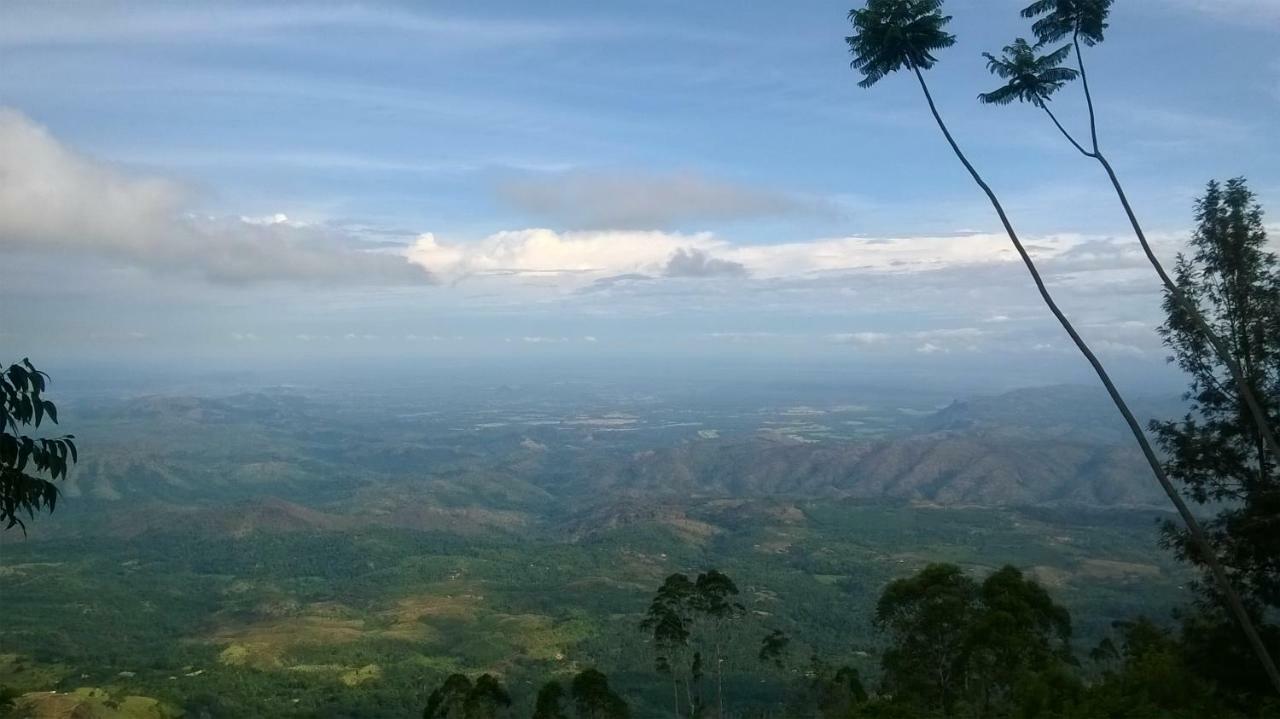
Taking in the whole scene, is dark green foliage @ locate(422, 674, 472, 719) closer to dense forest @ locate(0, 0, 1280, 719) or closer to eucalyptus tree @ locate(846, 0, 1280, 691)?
dense forest @ locate(0, 0, 1280, 719)

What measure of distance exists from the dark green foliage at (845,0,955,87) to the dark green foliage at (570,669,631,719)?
22.1 metres

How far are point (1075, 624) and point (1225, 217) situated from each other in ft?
209

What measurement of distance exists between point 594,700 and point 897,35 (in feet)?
75.8

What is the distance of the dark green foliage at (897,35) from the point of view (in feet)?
50.4

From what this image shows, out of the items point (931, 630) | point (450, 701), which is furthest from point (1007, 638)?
point (450, 701)

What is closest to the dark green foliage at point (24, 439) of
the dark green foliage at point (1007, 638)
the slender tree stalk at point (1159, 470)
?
the slender tree stalk at point (1159, 470)

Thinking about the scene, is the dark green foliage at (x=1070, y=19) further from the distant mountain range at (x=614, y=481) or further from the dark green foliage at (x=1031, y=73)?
the distant mountain range at (x=614, y=481)

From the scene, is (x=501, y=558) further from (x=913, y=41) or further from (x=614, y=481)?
(x=913, y=41)

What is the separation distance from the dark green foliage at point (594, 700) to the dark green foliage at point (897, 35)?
22056 millimetres

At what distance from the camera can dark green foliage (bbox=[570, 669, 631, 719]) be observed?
27.6 meters

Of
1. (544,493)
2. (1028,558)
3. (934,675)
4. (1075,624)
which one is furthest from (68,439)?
(544,493)

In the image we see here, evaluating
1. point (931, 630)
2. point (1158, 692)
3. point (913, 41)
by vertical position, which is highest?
point (913, 41)

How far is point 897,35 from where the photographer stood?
1555cm

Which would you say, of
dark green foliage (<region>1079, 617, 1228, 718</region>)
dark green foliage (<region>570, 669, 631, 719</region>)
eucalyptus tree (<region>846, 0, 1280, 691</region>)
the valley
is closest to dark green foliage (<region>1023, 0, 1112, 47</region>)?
eucalyptus tree (<region>846, 0, 1280, 691</region>)
